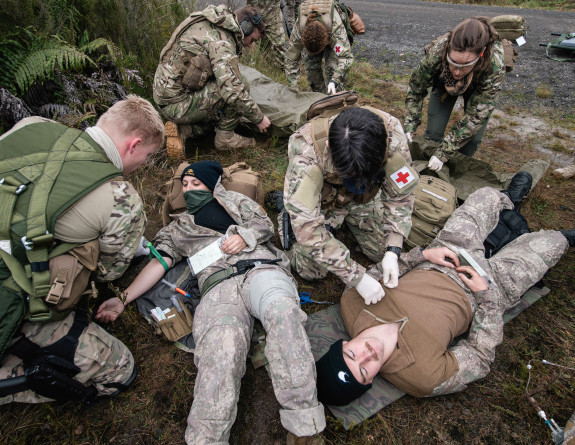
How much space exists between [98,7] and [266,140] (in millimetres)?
2938

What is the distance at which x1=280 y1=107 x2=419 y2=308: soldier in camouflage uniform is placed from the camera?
6.81ft

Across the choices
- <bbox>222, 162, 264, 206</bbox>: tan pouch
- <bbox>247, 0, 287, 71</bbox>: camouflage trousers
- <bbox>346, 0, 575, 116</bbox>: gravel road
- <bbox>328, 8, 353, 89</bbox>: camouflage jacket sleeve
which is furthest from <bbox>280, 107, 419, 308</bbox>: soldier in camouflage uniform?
<bbox>346, 0, 575, 116</bbox>: gravel road

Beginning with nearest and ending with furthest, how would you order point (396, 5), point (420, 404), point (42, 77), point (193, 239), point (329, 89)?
point (420, 404) < point (193, 239) < point (42, 77) < point (329, 89) < point (396, 5)

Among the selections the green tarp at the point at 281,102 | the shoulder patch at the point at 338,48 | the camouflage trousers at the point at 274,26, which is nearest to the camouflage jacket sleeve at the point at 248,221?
the green tarp at the point at 281,102

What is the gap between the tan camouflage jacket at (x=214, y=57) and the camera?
13.4ft

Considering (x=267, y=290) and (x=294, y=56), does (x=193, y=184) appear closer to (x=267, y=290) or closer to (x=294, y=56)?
(x=267, y=290)

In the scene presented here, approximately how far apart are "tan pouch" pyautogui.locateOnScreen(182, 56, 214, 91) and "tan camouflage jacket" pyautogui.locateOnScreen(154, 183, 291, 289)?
182 cm

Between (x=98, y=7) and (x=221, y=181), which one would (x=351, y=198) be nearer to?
(x=221, y=181)

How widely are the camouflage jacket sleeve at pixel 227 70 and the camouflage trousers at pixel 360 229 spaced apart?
1941 mm

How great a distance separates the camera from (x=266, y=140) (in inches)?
203

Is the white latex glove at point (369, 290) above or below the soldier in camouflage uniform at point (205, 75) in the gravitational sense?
below

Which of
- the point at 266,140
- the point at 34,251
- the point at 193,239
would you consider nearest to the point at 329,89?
the point at 266,140

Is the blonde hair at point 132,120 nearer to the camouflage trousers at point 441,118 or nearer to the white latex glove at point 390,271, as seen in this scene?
the white latex glove at point 390,271

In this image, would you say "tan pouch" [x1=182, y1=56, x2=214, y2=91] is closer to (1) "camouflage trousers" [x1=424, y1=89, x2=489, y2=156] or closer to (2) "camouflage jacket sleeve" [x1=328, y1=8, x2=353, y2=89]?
(2) "camouflage jacket sleeve" [x1=328, y1=8, x2=353, y2=89]
